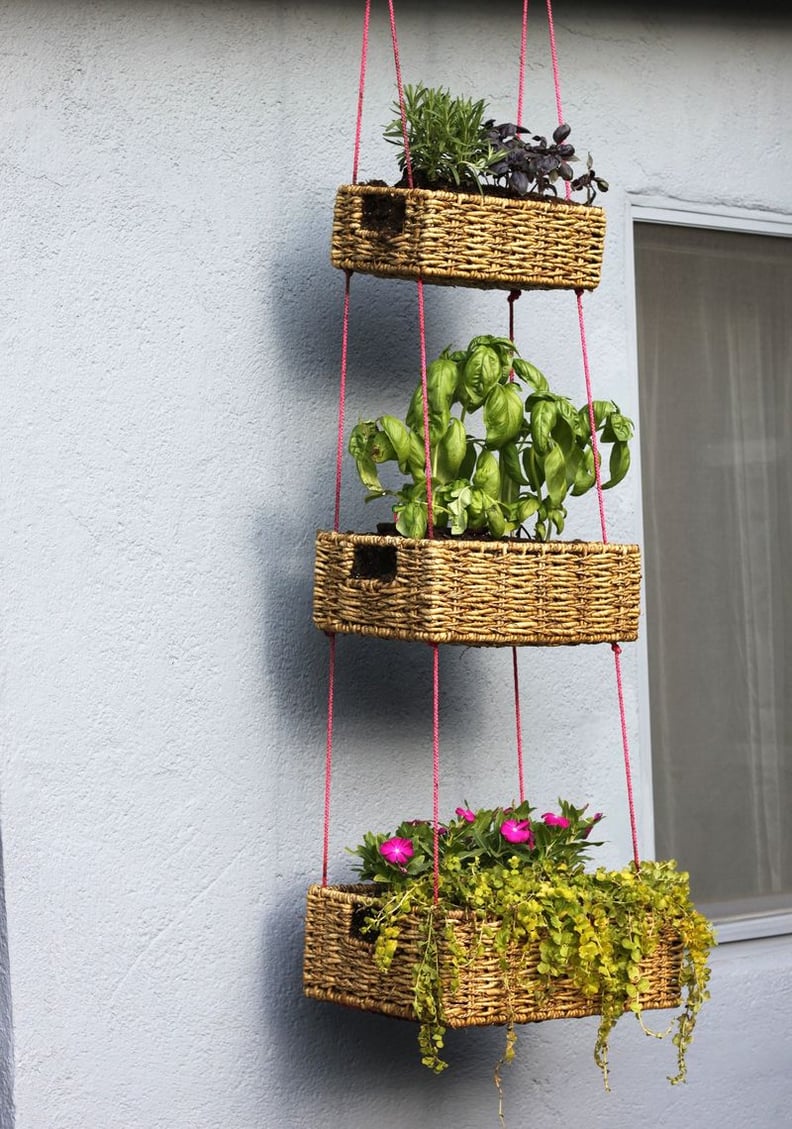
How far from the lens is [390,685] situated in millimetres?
2988

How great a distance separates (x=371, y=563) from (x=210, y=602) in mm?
372

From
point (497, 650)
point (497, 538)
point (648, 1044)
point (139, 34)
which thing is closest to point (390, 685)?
point (497, 650)

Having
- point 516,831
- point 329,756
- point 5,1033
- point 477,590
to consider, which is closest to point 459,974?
point 516,831

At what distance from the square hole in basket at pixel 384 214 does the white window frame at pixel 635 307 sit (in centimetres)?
88

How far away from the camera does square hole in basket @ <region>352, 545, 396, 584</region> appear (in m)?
2.55

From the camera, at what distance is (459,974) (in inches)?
94.1

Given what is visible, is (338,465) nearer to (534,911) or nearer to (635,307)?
(534,911)

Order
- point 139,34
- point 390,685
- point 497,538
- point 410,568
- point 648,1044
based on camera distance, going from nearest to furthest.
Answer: point 410,568 < point 497,538 < point 139,34 < point 390,685 < point 648,1044

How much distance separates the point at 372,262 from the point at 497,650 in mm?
892

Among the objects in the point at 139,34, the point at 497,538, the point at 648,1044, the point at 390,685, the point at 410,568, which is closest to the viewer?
the point at 410,568

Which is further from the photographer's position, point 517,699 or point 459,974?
point 517,699

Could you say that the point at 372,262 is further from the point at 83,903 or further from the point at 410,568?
the point at 83,903

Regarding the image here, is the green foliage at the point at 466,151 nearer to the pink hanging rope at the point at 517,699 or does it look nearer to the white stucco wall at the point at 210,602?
the pink hanging rope at the point at 517,699

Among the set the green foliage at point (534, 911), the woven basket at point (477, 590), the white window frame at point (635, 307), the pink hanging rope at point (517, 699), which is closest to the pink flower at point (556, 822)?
the green foliage at point (534, 911)
